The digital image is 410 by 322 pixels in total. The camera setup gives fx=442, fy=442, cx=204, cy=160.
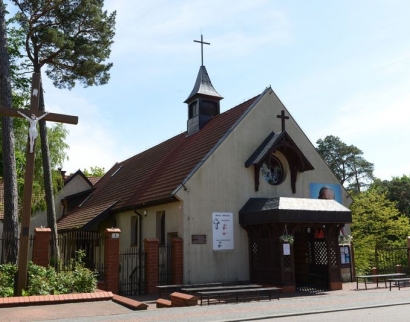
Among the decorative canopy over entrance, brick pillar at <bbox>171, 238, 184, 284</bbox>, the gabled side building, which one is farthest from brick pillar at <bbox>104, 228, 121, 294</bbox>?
the decorative canopy over entrance

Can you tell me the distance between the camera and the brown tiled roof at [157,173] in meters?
18.7

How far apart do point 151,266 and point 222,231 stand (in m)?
3.10

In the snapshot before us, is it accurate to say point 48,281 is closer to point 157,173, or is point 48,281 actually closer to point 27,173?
point 27,173

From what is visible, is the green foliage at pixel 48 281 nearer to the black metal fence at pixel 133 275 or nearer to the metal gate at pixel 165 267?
the black metal fence at pixel 133 275

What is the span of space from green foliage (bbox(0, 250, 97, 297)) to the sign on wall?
5.51m

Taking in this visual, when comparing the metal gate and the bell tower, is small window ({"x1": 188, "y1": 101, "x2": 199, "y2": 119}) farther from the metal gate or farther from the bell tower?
the metal gate

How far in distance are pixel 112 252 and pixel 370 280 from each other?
40.7 ft

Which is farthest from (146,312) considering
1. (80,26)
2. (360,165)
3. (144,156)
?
(360,165)

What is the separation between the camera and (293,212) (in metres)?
15.8

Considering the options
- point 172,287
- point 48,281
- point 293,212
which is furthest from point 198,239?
point 48,281

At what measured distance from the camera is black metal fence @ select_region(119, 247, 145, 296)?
1659 centimetres

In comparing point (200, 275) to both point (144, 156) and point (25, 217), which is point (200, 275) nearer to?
point (25, 217)

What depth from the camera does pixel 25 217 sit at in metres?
12.3

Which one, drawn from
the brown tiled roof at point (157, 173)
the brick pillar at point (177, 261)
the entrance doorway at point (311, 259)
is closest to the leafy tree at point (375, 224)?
the entrance doorway at point (311, 259)
